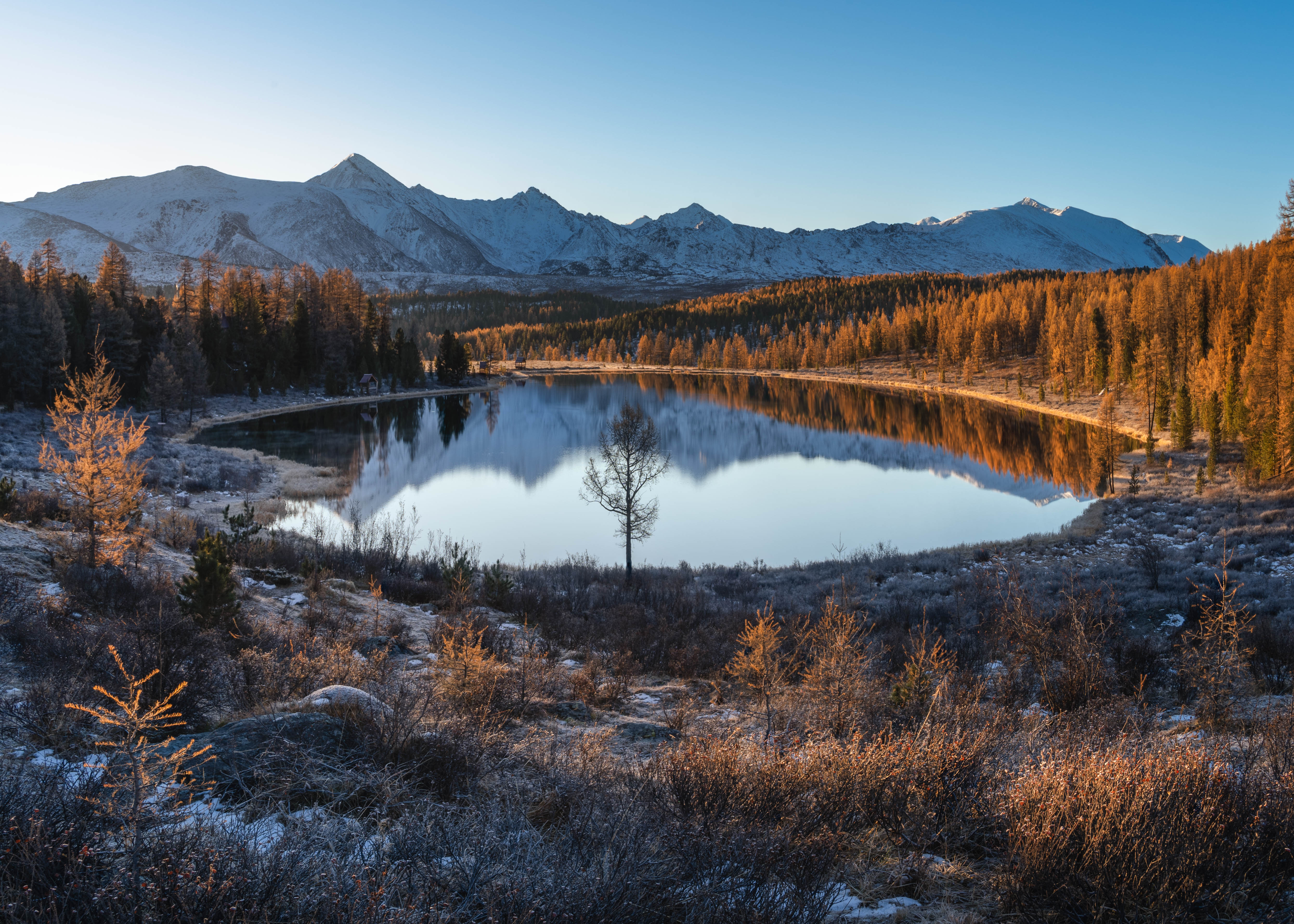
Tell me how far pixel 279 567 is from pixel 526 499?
675 inches

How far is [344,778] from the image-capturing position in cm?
431

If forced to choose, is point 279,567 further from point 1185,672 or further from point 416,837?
point 1185,672

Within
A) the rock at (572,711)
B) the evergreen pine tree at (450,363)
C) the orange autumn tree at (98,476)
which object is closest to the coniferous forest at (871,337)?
the evergreen pine tree at (450,363)

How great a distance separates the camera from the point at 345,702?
19.3 ft

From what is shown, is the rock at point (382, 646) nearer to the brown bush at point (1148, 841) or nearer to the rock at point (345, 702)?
the rock at point (345, 702)

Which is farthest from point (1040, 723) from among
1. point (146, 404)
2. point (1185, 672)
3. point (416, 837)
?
point (146, 404)

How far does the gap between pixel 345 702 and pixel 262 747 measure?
1.26 meters

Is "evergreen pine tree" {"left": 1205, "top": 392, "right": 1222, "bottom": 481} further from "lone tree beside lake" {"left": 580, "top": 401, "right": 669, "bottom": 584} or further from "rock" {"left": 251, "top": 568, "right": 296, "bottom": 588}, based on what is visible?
"rock" {"left": 251, "top": 568, "right": 296, "bottom": 588}

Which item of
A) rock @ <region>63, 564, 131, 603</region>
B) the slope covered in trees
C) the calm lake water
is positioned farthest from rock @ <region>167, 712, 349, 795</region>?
the slope covered in trees

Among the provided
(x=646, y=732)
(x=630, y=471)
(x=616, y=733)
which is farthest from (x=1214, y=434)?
(x=616, y=733)

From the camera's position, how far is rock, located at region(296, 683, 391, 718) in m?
5.68

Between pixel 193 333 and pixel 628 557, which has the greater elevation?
pixel 193 333

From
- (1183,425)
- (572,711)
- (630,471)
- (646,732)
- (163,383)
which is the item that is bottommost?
(572,711)

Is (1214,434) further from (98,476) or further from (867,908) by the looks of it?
(98,476)
